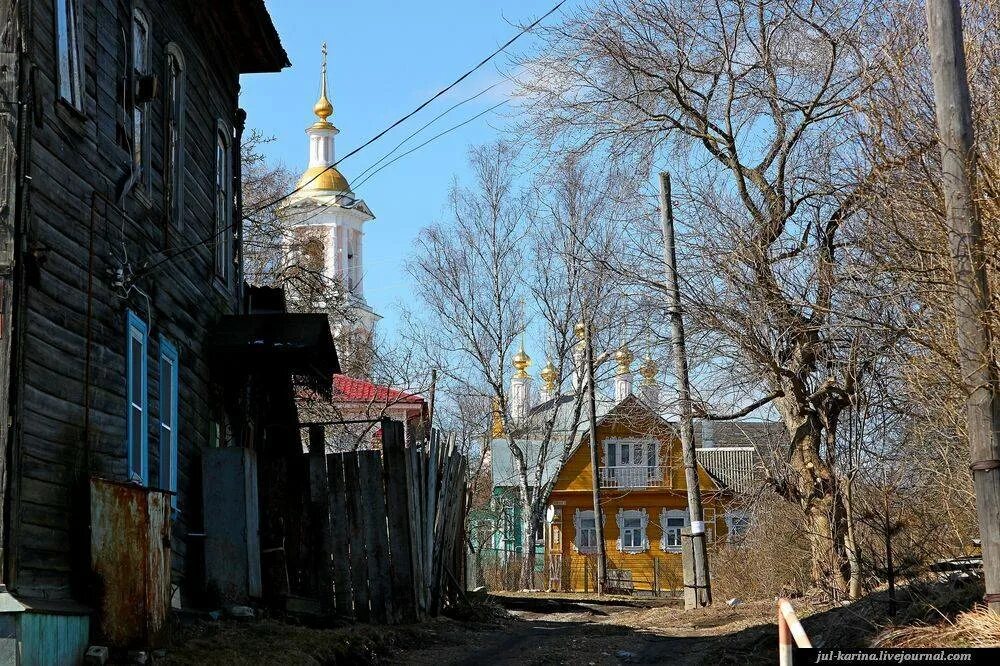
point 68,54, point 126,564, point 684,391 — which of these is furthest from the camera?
point 684,391

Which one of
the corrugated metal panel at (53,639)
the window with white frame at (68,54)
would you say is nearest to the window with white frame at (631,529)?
the window with white frame at (68,54)

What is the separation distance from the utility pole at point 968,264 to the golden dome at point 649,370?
31.8ft

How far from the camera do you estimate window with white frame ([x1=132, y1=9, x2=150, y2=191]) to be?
37.7 feet

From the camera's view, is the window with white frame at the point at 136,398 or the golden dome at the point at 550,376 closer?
the window with white frame at the point at 136,398

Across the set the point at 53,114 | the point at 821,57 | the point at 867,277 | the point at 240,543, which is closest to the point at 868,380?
the point at 867,277

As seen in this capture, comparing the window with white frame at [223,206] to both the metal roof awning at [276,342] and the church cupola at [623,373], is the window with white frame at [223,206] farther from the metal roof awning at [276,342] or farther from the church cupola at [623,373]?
the church cupola at [623,373]

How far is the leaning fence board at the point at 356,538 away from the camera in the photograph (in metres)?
14.2

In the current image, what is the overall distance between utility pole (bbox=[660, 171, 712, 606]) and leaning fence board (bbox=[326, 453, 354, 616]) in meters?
5.21

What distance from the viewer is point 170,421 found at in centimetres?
1234

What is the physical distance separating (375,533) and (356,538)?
0.70 ft

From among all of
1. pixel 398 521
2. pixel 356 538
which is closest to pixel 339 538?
pixel 356 538

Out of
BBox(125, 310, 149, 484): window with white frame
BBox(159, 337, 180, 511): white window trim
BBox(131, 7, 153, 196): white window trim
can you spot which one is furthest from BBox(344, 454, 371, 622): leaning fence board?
BBox(131, 7, 153, 196): white window trim

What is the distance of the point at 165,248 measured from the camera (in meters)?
12.3

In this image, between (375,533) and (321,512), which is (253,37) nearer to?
(321,512)
